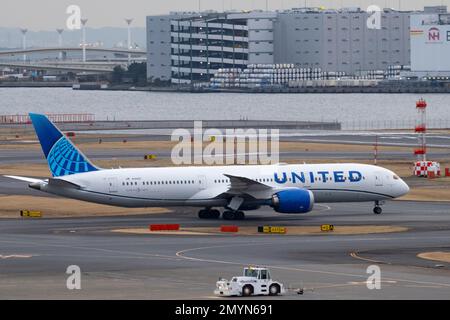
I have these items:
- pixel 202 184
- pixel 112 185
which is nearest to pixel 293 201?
pixel 202 184

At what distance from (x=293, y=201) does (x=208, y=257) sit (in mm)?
16543

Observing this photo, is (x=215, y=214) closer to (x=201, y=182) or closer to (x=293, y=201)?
(x=201, y=182)

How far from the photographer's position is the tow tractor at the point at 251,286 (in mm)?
47344

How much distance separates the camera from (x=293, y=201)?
76.9 metres

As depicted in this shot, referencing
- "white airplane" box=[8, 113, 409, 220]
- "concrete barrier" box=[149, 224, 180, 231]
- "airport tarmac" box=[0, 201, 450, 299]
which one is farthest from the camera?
"white airplane" box=[8, 113, 409, 220]

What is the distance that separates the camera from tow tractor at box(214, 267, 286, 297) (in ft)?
155

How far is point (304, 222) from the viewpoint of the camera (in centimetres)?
7719

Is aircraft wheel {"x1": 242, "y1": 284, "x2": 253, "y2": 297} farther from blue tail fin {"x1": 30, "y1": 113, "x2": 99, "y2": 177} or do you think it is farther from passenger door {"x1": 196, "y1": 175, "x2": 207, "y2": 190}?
blue tail fin {"x1": 30, "y1": 113, "x2": 99, "y2": 177}

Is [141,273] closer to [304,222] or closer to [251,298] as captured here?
[251,298]

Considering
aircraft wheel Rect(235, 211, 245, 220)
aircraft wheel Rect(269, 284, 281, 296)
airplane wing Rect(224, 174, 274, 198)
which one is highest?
airplane wing Rect(224, 174, 274, 198)

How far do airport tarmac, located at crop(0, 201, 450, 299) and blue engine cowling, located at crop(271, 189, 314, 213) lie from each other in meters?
0.84

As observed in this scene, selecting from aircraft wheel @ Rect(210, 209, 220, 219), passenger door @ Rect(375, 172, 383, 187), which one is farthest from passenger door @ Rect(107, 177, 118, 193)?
passenger door @ Rect(375, 172, 383, 187)
